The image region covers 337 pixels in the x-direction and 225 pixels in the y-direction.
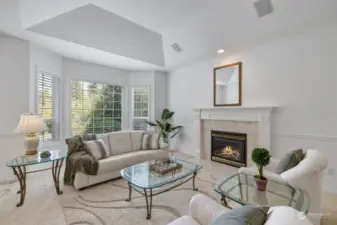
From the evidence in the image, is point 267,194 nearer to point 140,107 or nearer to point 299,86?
point 299,86

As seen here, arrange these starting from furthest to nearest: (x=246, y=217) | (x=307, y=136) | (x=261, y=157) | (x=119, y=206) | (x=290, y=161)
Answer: (x=307, y=136)
(x=119, y=206)
(x=290, y=161)
(x=261, y=157)
(x=246, y=217)

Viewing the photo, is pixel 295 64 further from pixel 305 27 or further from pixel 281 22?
pixel 281 22

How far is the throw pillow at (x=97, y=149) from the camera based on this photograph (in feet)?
10.3

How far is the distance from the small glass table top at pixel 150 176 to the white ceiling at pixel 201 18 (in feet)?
8.85

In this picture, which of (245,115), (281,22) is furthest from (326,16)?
(245,115)

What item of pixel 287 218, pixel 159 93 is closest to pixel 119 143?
pixel 159 93

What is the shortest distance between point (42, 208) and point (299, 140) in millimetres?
4311

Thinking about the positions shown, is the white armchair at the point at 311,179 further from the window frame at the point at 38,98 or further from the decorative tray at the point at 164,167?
the window frame at the point at 38,98

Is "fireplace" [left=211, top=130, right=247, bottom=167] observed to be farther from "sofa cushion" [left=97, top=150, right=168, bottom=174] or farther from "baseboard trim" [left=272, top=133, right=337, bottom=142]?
"sofa cushion" [left=97, top=150, right=168, bottom=174]

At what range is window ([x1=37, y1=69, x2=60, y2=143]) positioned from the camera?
3830 mm

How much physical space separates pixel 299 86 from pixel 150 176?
3096mm

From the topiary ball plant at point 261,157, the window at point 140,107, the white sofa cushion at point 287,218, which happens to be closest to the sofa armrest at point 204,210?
the white sofa cushion at point 287,218

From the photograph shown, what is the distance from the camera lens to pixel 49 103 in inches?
162

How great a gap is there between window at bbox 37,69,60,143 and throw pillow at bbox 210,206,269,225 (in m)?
4.25
